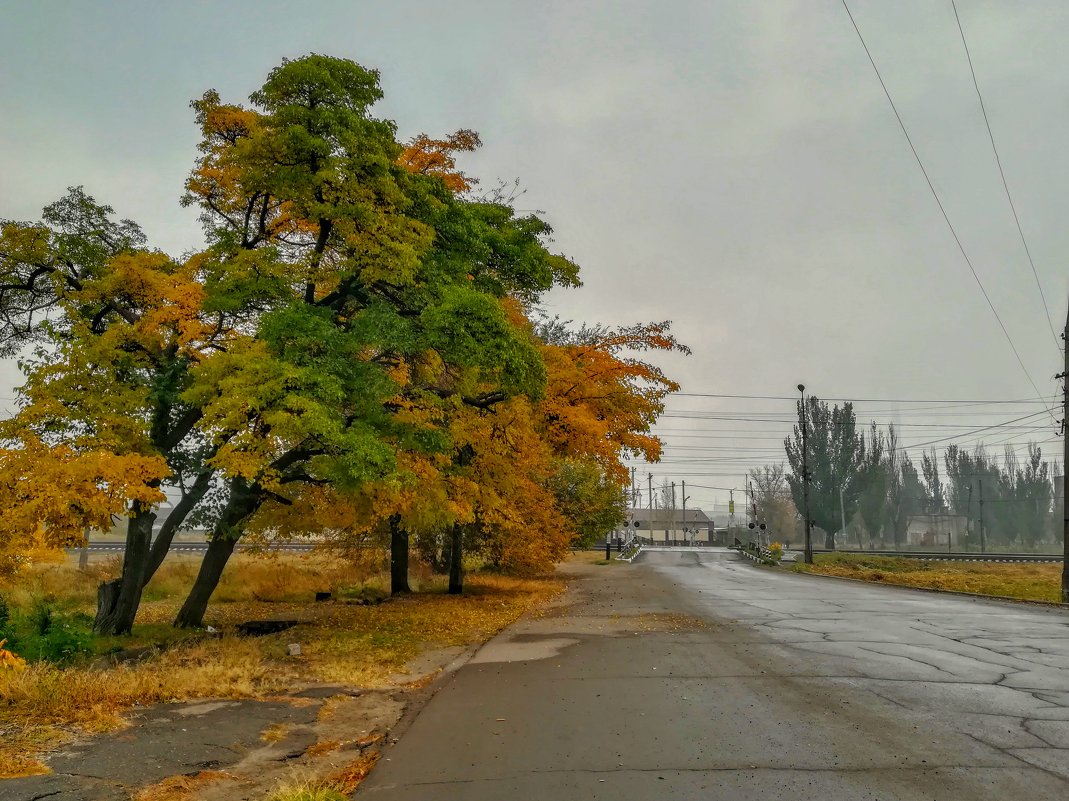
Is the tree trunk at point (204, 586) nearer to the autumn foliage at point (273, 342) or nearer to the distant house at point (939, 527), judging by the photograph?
the autumn foliage at point (273, 342)

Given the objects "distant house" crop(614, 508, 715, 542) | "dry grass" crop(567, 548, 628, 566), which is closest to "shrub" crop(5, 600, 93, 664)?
"dry grass" crop(567, 548, 628, 566)

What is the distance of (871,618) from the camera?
15.5 meters

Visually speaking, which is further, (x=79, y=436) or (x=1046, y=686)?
(x=79, y=436)

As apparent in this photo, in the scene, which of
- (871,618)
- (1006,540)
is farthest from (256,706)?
(1006,540)

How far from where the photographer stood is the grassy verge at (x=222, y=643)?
742 cm

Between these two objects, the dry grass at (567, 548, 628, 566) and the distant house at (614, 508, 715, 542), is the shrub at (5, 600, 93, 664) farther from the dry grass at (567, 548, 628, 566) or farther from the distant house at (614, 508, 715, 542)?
the distant house at (614, 508, 715, 542)

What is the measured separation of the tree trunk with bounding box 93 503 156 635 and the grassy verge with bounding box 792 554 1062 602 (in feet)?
71.8

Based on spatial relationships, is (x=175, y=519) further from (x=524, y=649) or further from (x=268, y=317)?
(x=524, y=649)

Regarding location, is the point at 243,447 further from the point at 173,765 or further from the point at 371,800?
the point at 371,800

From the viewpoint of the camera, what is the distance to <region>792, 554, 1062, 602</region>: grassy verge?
2372 centimetres

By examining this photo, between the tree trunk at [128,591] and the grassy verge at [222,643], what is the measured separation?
411mm

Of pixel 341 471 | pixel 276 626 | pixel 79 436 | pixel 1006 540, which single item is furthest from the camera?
pixel 1006 540

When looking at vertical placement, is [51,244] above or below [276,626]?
above

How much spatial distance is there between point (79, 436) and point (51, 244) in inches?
184
